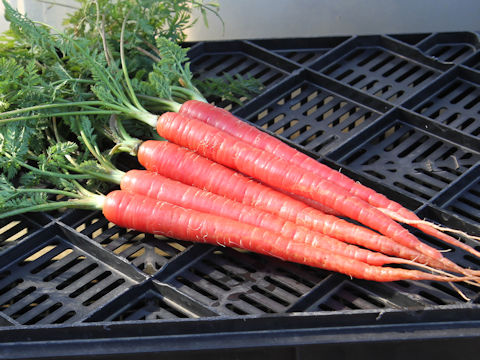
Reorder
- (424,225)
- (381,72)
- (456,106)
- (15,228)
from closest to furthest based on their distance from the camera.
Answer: (424,225), (15,228), (456,106), (381,72)

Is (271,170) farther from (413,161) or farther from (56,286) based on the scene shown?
(56,286)

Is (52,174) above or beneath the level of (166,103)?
beneath

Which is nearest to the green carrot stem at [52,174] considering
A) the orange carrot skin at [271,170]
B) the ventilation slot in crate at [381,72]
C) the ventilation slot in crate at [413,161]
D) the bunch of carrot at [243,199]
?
the bunch of carrot at [243,199]

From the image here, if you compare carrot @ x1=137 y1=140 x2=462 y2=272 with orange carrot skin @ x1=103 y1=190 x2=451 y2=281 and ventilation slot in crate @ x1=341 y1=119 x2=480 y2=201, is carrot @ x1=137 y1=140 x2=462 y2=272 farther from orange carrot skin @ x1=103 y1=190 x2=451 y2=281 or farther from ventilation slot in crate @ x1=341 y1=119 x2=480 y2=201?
ventilation slot in crate @ x1=341 y1=119 x2=480 y2=201

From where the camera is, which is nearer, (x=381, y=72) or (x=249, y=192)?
(x=249, y=192)

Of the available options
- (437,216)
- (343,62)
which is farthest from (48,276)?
(343,62)

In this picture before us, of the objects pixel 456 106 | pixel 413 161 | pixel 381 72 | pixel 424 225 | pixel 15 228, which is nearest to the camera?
pixel 424 225

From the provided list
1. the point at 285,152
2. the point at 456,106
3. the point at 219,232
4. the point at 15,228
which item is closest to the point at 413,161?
the point at 456,106

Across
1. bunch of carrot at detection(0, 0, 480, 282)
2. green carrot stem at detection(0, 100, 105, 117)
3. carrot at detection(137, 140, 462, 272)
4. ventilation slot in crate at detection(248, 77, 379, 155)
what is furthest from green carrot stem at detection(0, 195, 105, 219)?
ventilation slot in crate at detection(248, 77, 379, 155)
